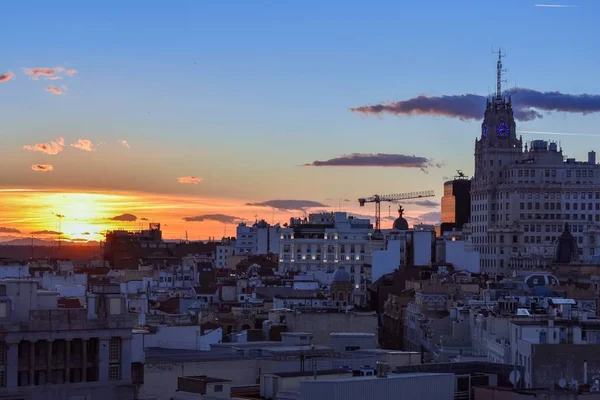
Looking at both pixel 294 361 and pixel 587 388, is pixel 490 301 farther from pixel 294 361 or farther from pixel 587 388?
pixel 587 388

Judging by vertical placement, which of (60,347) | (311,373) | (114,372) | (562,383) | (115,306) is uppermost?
(115,306)

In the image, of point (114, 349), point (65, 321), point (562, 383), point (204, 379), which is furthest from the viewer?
point (562, 383)

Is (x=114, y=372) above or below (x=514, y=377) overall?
above

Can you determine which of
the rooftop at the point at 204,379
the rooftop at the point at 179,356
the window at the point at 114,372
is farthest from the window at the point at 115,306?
the rooftop at the point at 179,356

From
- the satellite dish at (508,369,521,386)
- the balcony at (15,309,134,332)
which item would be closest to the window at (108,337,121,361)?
the balcony at (15,309,134,332)

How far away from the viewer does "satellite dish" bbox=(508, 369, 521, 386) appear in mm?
71100

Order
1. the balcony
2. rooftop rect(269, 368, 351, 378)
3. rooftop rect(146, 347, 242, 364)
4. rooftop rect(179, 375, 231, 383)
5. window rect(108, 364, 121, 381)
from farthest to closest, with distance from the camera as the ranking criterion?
1. rooftop rect(146, 347, 242, 364)
2. rooftop rect(269, 368, 351, 378)
3. rooftop rect(179, 375, 231, 383)
4. window rect(108, 364, 121, 381)
5. the balcony

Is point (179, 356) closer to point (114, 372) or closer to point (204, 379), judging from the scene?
point (204, 379)

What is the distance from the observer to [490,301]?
120562mm

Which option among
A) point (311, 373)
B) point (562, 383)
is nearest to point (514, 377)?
point (562, 383)

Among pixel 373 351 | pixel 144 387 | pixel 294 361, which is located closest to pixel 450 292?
pixel 373 351

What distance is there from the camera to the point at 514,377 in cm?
7144

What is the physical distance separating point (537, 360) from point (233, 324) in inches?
2018

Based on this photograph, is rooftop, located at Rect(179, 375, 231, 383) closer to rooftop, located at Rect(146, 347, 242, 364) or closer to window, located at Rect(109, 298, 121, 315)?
rooftop, located at Rect(146, 347, 242, 364)
